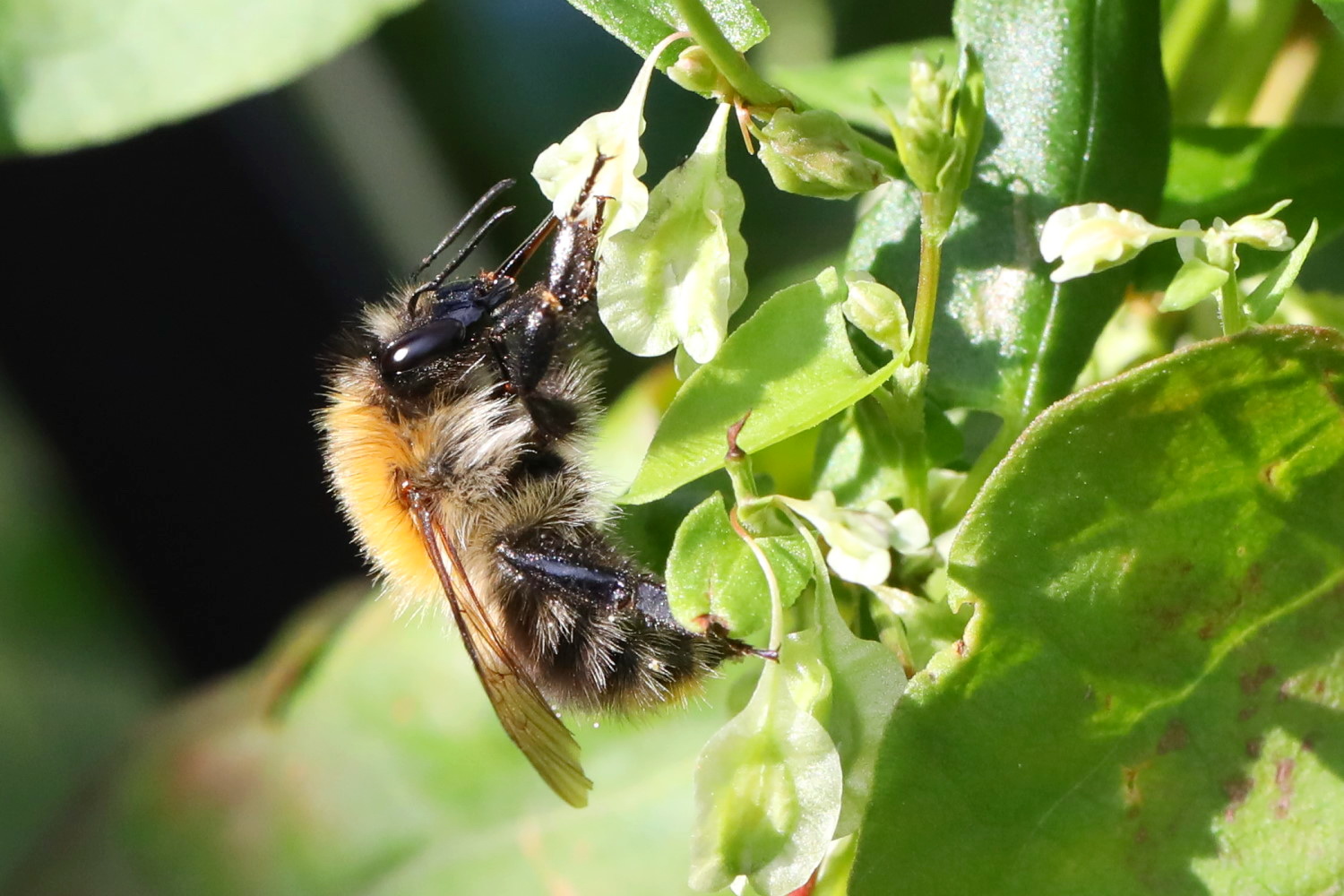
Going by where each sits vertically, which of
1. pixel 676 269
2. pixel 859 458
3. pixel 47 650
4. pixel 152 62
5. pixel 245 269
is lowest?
pixel 47 650

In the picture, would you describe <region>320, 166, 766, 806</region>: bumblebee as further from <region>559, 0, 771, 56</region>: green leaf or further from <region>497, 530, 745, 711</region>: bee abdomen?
<region>559, 0, 771, 56</region>: green leaf

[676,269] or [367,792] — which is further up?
[676,269]

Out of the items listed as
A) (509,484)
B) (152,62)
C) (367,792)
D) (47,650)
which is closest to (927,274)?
(509,484)

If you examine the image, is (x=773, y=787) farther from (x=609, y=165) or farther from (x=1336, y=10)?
(x=1336, y=10)

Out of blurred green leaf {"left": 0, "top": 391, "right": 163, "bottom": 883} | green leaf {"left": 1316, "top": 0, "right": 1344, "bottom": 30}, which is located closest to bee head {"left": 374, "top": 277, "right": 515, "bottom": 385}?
green leaf {"left": 1316, "top": 0, "right": 1344, "bottom": 30}

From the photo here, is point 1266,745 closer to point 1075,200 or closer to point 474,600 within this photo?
point 1075,200

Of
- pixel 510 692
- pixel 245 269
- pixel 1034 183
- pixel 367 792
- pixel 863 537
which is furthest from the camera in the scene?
pixel 245 269
